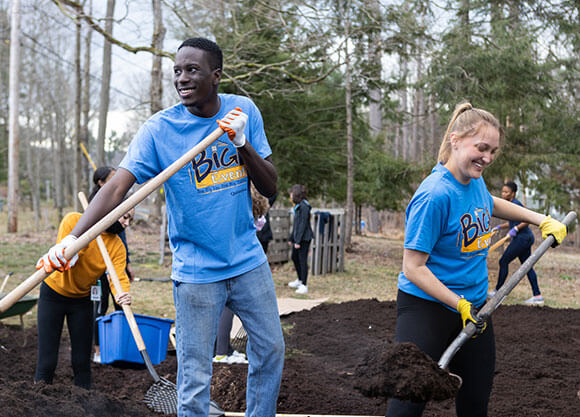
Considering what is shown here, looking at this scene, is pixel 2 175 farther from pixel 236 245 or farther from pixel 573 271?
pixel 236 245

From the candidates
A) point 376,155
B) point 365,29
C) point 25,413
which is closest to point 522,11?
point 365,29

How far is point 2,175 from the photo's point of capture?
125 feet

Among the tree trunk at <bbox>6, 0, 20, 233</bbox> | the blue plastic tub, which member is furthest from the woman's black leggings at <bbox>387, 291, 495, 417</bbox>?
the tree trunk at <bbox>6, 0, 20, 233</bbox>

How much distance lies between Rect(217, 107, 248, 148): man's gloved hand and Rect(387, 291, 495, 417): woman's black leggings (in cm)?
100

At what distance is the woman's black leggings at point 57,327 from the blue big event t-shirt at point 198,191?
1.58 meters

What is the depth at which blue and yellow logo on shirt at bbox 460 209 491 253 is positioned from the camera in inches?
97.5

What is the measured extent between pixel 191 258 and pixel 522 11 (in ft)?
49.6

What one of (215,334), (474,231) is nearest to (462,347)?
(474,231)

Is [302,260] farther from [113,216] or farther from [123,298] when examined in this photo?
[113,216]

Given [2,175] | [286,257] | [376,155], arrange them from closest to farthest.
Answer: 1. [286,257]
2. [376,155]
3. [2,175]

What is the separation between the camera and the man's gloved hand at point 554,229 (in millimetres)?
2819

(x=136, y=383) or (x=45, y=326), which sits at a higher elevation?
(x=45, y=326)

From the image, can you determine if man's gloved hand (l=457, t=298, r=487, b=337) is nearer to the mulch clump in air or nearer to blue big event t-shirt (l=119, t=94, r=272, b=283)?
the mulch clump in air

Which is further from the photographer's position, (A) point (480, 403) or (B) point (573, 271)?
(B) point (573, 271)
